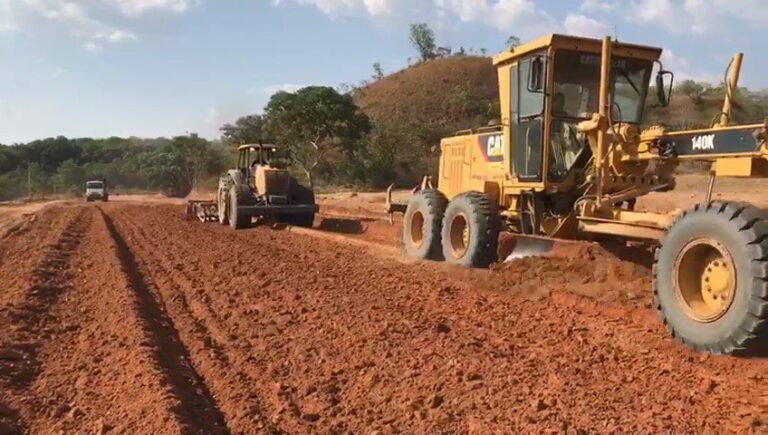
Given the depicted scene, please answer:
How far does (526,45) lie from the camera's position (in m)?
9.17

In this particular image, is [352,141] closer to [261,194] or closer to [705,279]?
[261,194]

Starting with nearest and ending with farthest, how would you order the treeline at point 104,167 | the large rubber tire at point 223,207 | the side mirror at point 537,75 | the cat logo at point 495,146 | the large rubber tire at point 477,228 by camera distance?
the side mirror at point 537,75, the large rubber tire at point 477,228, the cat logo at point 495,146, the large rubber tire at point 223,207, the treeline at point 104,167

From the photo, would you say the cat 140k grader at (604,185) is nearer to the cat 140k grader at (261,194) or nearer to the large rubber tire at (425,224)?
the large rubber tire at (425,224)

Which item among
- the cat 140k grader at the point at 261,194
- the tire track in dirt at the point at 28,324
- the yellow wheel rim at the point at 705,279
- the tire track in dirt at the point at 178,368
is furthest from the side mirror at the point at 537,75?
the cat 140k grader at the point at 261,194

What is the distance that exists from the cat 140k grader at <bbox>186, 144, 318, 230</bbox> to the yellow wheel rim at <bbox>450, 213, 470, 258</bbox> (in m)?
8.89

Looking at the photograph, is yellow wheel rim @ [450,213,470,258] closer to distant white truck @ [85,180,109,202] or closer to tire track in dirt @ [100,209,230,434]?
tire track in dirt @ [100,209,230,434]

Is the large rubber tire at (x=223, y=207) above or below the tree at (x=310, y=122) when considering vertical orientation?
below

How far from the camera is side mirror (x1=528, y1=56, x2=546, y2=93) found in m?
8.64

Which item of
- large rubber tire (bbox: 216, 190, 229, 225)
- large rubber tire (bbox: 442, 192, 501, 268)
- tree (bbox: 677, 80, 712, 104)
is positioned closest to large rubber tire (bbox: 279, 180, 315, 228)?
large rubber tire (bbox: 216, 190, 229, 225)

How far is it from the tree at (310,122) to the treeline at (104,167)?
14125mm

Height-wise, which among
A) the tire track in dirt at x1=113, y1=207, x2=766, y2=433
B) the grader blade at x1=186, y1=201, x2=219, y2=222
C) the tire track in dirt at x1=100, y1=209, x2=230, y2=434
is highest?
the grader blade at x1=186, y1=201, x2=219, y2=222

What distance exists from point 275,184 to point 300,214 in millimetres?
1009

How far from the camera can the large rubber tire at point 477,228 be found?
31.2 ft

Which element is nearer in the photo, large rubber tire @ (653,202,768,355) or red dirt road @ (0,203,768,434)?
red dirt road @ (0,203,768,434)
